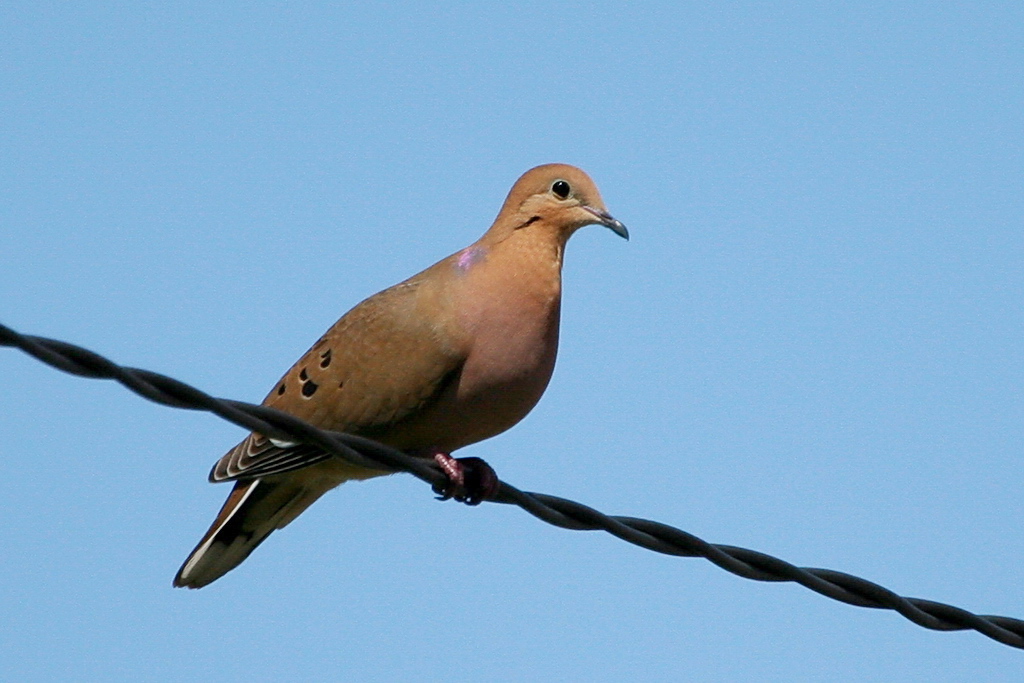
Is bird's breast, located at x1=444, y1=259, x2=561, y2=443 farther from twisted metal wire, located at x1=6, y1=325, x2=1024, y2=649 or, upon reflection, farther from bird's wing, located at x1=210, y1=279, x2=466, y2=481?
twisted metal wire, located at x1=6, y1=325, x2=1024, y2=649

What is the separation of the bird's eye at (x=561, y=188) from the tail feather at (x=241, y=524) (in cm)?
136

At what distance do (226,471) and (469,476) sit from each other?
1.08m

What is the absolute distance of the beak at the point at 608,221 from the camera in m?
5.35

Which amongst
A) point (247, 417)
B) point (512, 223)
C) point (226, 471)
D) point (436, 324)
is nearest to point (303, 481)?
point (226, 471)

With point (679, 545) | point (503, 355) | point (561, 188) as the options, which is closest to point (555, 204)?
point (561, 188)

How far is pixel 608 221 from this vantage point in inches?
211

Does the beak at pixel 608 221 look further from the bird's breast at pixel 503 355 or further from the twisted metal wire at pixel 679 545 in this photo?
the twisted metal wire at pixel 679 545

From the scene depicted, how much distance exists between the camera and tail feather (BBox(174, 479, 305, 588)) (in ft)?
16.9

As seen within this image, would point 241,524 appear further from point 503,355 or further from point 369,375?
point 503,355

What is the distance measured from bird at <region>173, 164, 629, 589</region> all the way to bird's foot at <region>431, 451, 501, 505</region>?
573 millimetres

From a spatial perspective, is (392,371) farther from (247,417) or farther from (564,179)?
(247,417)

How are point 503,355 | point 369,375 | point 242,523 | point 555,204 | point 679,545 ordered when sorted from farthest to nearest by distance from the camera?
point 555,204 → point 242,523 → point 369,375 → point 503,355 → point 679,545

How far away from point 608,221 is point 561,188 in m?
0.21

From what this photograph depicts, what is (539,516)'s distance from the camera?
3.51m
